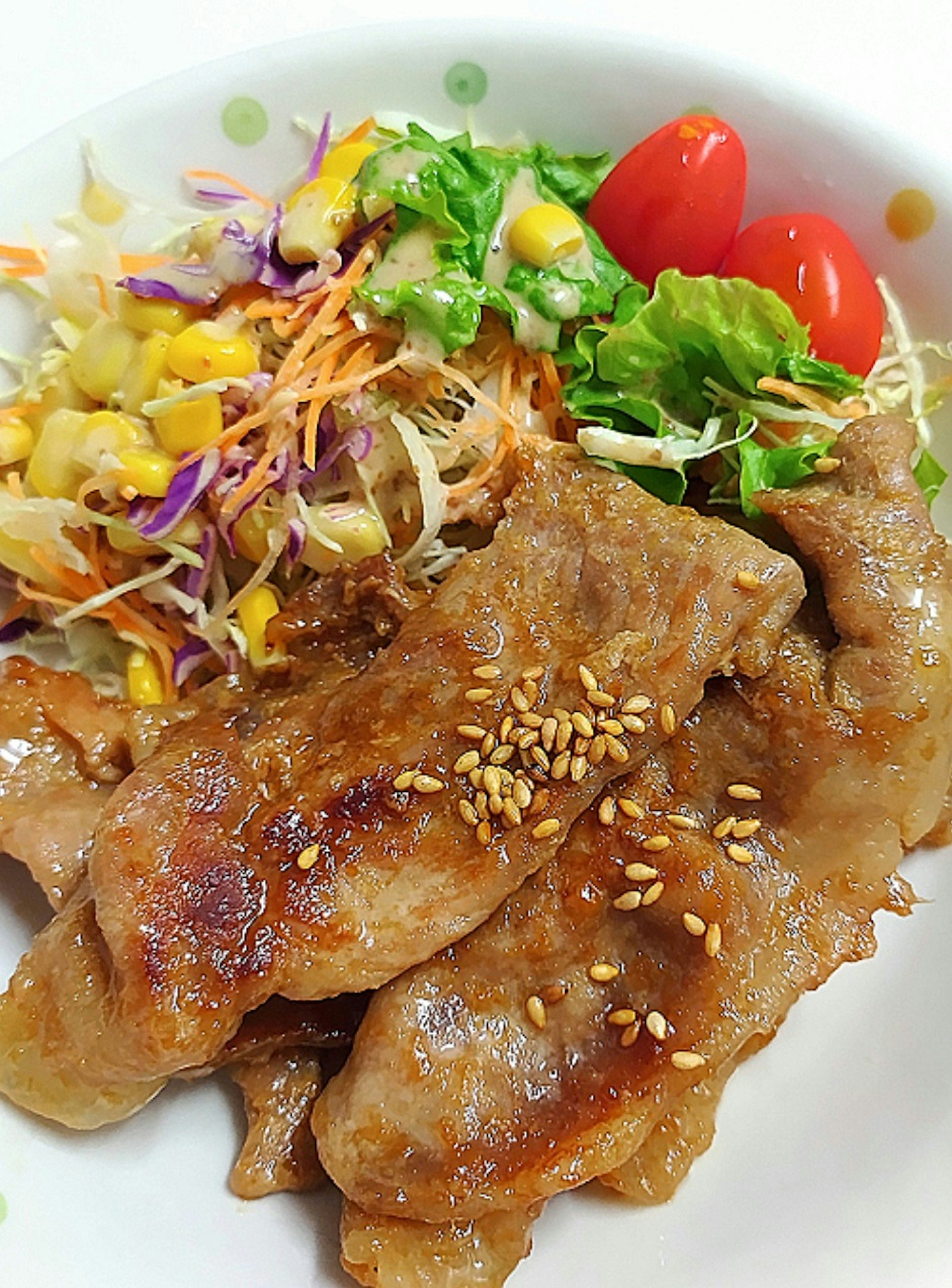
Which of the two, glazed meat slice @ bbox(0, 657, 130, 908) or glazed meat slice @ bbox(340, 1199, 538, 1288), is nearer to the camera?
glazed meat slice @ bbox(340, 1199, 538, 1288)

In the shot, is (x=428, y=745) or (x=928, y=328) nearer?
(x=428, y=745)

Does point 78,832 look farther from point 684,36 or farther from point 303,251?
point 684,36

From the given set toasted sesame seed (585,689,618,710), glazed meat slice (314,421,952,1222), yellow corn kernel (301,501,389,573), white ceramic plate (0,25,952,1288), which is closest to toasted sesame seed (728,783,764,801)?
glazed meat slice (314,421,952,1222)

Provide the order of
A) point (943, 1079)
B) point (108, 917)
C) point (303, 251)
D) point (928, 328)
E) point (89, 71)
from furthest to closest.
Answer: point (89, 71)
point (928, 328)
point (303, 251)
point (943, 1079)
point (108, 917)

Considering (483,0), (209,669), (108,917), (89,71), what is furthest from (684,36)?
(108,917)

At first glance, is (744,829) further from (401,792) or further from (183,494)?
(183,494)

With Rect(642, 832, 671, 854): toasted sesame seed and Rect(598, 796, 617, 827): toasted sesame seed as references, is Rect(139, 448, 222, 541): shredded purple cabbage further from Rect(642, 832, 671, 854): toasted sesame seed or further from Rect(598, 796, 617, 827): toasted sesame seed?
Rect(642, 832, 671, 854): toasted sesame seed
